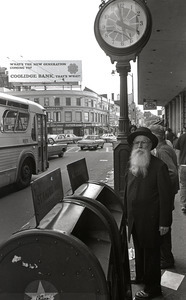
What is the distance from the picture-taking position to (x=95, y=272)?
2102mm

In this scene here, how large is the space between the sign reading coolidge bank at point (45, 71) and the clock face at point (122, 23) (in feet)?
195

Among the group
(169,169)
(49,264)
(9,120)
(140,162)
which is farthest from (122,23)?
(9,120)

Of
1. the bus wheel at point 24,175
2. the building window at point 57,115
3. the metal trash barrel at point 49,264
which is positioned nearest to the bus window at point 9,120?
the bus wheel at point 24,175

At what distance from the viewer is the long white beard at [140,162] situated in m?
3.34

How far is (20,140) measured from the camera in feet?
33.6

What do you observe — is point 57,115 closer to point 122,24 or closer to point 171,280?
point 122,24

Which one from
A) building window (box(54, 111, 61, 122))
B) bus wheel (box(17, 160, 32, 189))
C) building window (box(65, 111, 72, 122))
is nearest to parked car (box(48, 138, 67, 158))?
bus wheel (box(17, 160, 32, 189))

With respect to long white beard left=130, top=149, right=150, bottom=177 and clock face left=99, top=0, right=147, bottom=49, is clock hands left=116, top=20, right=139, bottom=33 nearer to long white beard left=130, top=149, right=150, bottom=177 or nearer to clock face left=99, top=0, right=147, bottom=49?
clock face left=99, top=0, right=147, bottom=49

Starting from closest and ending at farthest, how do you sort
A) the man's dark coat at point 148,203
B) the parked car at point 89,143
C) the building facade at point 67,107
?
the man's dark coat at point 148,203 → the parked car at point 89,143 → the building facade at point 67,107

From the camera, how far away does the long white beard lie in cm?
334

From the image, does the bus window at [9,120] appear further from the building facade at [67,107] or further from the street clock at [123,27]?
the building facade at [67,107]

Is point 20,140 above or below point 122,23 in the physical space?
below

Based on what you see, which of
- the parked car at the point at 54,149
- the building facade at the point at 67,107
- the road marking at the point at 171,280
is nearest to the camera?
the road marking at the point at 171,280

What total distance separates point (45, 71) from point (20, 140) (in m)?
55.3
